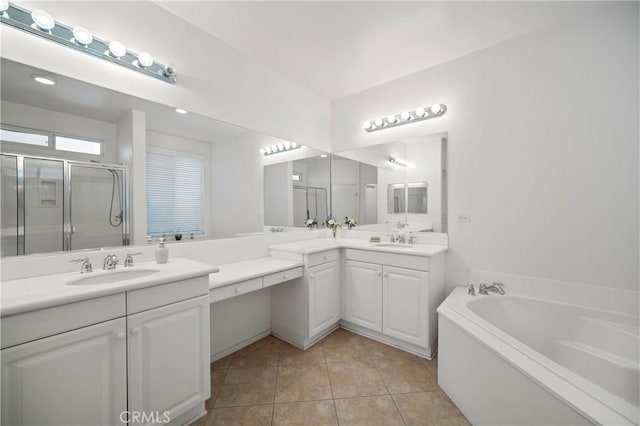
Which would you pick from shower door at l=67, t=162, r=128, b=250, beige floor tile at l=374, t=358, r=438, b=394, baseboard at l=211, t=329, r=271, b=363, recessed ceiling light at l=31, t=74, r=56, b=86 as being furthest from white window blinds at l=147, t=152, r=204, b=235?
beige floor tile at l=374, t=358, r=438, b=394

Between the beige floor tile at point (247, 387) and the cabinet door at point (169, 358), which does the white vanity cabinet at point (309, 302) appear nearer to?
the beige floor tile at point (247, 387)

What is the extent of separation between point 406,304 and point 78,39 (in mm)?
2811

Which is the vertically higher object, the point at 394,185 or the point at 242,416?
the point at 394,185

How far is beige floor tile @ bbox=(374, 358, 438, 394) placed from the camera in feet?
5.48

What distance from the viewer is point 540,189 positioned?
189 centimetres

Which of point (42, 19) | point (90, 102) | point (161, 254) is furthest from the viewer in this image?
point (161, 254)

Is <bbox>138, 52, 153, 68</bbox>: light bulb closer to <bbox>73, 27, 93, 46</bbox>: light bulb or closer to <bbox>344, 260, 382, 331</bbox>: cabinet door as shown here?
<bbox>73, 27, 93, 46</bbox>: light bulb

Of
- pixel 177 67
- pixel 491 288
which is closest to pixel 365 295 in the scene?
pixel 491 288

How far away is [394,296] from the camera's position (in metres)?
2.14

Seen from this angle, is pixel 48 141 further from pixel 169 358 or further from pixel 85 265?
pixel 169 358

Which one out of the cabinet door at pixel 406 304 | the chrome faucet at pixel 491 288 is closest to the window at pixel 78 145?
the cabinet door at pixel 406 304

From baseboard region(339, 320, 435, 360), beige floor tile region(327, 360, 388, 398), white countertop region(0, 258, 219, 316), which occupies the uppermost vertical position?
white countertop region(0, 258, 219, 316)

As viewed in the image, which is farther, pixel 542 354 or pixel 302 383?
pixel 302 383

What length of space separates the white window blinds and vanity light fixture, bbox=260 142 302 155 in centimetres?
71
